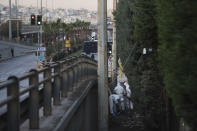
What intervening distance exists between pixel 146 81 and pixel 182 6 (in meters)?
10.4

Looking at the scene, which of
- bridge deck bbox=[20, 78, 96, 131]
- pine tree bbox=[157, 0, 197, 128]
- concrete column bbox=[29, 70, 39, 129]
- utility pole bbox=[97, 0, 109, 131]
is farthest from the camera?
utility pole bbox=[97, 0, 109, 131]

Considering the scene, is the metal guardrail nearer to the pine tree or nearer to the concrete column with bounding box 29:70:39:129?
the concrete column with bounding box 29:70:39:129

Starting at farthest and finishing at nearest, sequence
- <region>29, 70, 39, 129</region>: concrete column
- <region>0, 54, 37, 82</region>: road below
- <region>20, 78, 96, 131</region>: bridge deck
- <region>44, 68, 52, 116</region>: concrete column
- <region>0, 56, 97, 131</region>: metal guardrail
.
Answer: <region>0, 54, 37, 82</region>: road below
<region>44, 68, 52, 116</region>: concrete column
<region>20, 78, 96, 131</region>: bridge deck
<region>29, 70, 39, 129</region>: concrete column
<region>0, 56, 97, 131</region>: metal guardrail

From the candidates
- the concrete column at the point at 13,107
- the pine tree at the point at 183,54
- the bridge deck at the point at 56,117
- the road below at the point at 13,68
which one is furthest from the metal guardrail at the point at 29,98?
the road below at the point at 13,68

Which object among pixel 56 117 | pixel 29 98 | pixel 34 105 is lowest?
pixel 56 117

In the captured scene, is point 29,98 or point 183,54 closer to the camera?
point 183,54

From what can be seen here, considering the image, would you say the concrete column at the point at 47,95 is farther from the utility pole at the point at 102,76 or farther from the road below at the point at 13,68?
the road below at the point at 13,68

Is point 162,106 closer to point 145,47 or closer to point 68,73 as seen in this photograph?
point 145,47

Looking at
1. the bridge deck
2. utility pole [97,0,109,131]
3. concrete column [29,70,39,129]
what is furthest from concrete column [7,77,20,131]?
utility pole [97,0,109,131]

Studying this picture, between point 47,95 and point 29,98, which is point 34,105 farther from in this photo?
point 47,95

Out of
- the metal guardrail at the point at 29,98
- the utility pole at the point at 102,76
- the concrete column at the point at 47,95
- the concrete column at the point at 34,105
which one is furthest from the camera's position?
the utility pole at the point at 102,76

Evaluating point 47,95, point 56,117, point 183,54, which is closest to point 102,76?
point 47,95

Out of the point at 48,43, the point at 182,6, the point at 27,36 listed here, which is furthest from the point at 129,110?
the point at 27,36

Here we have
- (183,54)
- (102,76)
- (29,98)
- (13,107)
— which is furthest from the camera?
(102,76)
